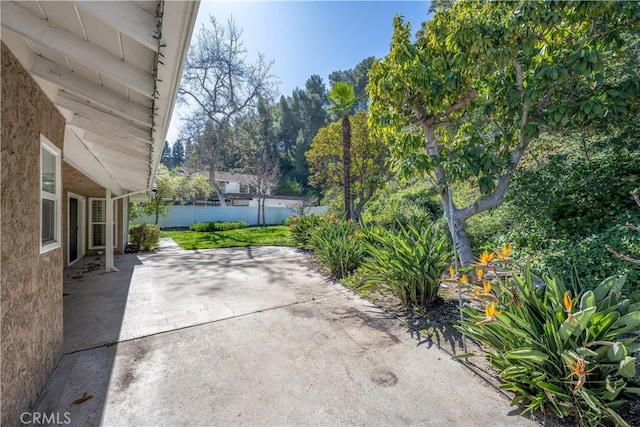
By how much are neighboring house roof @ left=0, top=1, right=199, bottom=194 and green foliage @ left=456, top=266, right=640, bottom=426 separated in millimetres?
3186

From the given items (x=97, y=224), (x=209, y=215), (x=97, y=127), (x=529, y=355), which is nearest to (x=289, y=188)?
(x=209, y=215)

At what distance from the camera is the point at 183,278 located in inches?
269

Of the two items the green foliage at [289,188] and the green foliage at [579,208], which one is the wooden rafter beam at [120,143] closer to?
the green foliage at [579,208]

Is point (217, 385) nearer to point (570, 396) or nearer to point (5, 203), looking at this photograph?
point (5, 203)

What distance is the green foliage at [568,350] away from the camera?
2.07 metres

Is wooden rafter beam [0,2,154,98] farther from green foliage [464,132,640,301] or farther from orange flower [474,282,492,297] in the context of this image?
green foliage [464,132,640,301]

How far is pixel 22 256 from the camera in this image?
7.38 feet

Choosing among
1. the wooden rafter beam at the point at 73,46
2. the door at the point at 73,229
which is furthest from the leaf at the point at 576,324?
the door at the point at 73,229

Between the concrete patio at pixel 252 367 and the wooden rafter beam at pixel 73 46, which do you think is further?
the concrete patio at pixel 252 367

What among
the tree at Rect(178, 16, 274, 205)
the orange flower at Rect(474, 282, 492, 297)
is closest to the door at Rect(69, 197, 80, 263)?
the orange flower at Rect(474, 282, 492, 297)

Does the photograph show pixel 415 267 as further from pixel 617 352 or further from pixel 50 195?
pixel 50 195

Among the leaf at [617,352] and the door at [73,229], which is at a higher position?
the door at [73,229]
